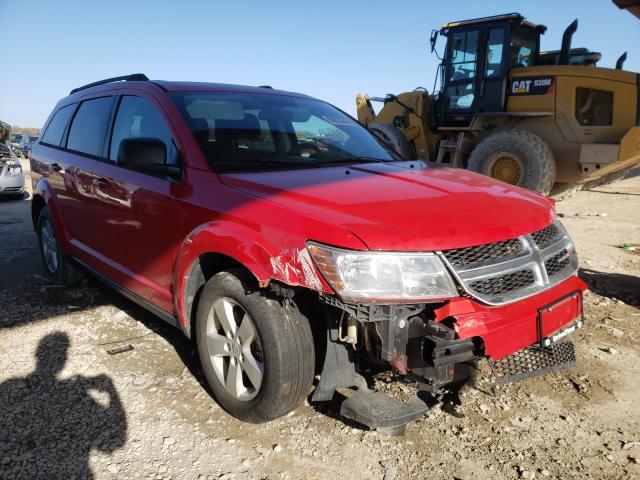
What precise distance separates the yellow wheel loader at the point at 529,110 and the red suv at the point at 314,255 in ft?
15.6

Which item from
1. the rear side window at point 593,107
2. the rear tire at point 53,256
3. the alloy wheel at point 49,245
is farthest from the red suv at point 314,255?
the rear side window at point 593,107

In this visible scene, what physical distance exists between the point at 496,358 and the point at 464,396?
779 millimetres

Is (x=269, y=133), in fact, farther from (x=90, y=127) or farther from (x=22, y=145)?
(x=22, y=145)

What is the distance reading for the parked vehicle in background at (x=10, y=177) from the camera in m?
10.6

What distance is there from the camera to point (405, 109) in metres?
9.93

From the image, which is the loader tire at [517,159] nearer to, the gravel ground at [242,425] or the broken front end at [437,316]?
the gravel ground at [242,425]

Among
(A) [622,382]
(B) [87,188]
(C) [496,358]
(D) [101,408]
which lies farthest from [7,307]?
(A) [622,382]

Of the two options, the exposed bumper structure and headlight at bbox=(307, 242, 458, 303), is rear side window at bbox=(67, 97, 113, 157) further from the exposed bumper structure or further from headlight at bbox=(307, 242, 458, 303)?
the exposed bumper structure

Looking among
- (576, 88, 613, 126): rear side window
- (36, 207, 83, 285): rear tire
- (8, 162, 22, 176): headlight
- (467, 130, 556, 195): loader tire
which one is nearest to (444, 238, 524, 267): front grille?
(36, 207, 83, 285): rear tire

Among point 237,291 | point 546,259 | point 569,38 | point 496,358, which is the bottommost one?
point 496,358

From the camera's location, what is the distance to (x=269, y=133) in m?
3.22

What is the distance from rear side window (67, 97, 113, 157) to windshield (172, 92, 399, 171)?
961 millimetres

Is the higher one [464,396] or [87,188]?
[87,188]

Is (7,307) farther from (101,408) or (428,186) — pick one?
(428,186)
